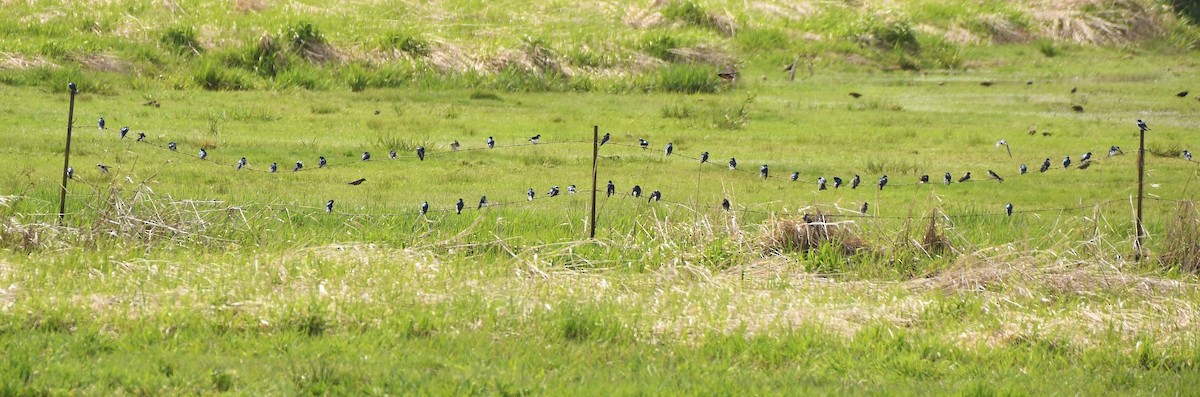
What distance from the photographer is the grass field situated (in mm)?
7547

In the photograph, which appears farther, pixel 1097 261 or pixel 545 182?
pixel 545 182

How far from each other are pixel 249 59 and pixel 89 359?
14.4 m

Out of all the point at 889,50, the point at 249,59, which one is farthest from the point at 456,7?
the point at 889,50

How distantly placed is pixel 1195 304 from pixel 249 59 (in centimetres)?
1509

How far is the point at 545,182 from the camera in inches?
589

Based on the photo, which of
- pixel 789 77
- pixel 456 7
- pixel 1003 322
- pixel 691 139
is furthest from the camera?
pixel 456 7

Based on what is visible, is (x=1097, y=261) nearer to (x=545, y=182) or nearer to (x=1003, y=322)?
(x=1003, y=322)

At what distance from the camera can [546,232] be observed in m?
11.2

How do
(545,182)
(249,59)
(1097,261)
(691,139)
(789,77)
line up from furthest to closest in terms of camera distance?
(789,77) < (249,59) < (691,139) < (545,182) < (1097,261)

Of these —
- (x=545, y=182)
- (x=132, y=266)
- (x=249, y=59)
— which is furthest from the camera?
Answer: (x=249, y=59)

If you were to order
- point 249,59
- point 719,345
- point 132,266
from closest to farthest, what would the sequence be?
point 719,345 → point 132,266 → point 249,59

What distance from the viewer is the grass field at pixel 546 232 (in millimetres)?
7547

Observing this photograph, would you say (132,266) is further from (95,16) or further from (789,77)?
(789,77)

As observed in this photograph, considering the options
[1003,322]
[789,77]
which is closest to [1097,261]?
[1003,322]
